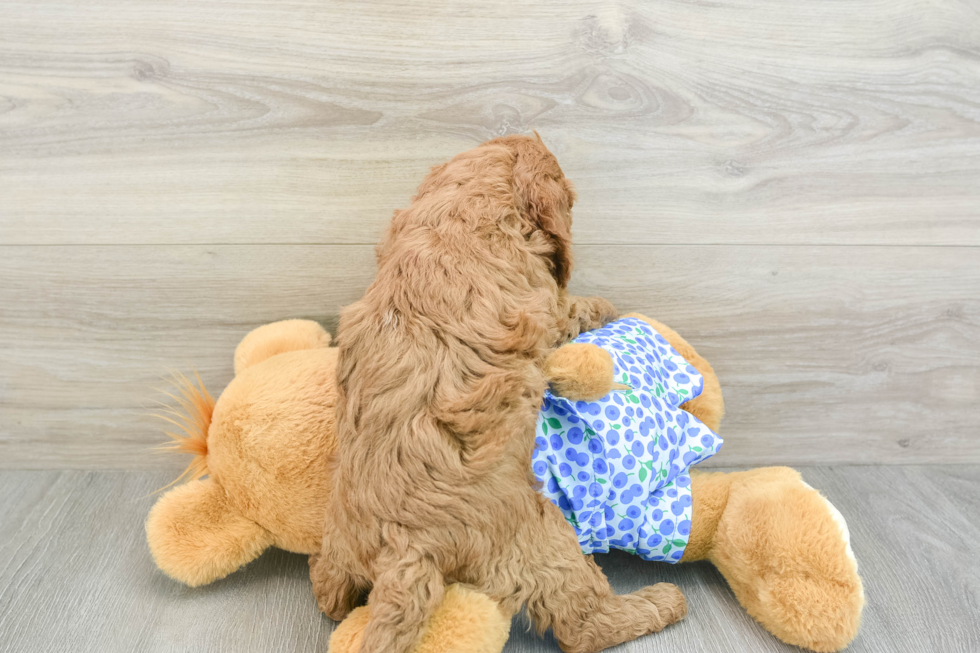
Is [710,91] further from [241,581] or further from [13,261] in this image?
[13,261]

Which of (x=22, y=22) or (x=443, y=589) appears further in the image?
(x=22, y=22)

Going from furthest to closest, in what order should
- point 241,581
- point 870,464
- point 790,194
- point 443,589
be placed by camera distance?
point 870,464
point 790,194
point 241,581
point 443,589

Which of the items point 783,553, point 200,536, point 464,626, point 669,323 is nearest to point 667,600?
point 783,553

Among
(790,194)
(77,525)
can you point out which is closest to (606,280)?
(790,194)

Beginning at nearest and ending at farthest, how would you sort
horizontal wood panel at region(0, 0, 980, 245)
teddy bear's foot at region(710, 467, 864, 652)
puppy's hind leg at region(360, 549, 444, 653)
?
1. puppy's hind leg at region(360, 549, 444, 653)
2. teddy bear's foot at region(710, 467, 864, 652)
3. horizontal wood panel at region(0, 0, 980, 245)

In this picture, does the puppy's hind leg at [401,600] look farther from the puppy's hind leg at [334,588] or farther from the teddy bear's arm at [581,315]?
the teddy bear's arm at [581,315]

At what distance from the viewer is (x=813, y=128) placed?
934mm

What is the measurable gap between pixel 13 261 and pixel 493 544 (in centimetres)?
84

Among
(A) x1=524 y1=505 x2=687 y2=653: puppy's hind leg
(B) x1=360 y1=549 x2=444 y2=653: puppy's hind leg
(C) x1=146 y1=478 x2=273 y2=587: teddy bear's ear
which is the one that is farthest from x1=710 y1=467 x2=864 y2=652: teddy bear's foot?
(C) x1=146 y1=478 x2=273 y2=587: teddy bear's ear

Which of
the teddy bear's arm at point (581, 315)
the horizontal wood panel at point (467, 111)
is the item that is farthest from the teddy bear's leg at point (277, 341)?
the teddy bear's arm at point (581, 315)

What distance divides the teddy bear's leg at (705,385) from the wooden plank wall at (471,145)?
0.07 metres

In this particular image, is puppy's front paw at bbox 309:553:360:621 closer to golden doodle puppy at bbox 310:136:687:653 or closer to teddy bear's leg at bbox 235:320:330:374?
golden doodle puppy at bbox 310:136:687:653

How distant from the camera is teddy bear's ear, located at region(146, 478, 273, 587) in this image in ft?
2.55

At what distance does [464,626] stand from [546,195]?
446 mm
